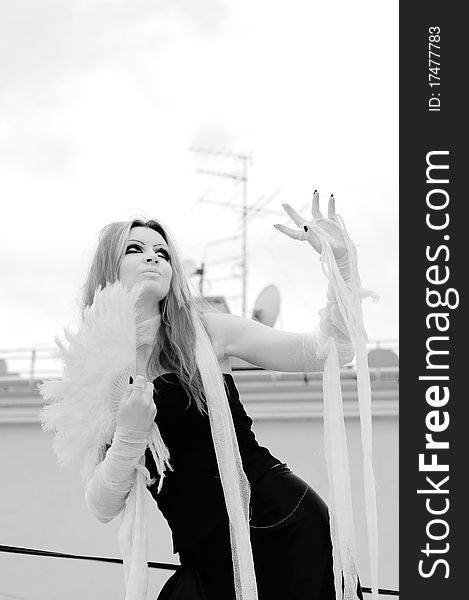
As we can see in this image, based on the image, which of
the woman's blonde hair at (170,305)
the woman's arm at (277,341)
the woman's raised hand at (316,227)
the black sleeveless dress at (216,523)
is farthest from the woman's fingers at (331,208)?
the black sleeveless dress at (216,523)

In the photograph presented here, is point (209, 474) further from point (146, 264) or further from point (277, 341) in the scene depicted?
point (146, 264)

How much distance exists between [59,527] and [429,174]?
345cm

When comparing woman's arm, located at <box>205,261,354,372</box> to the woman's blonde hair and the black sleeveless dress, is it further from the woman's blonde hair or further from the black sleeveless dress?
the black sleeveless dress

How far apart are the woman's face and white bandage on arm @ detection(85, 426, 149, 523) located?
15.0 inches

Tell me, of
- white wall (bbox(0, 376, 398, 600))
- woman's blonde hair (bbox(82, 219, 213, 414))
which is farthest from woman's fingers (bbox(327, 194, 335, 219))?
white wall (bbox(0, 376, 398, 600))

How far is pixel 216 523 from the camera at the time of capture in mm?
1645

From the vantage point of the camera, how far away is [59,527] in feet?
15.9

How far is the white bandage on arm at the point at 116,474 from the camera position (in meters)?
1.56

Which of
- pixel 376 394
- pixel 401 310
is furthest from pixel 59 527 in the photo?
pixel 401 310

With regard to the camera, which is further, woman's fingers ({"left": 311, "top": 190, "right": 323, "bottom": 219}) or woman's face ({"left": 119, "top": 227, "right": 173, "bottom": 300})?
woman's face ({"left": 119, "top": 227, "right": 173, "bottom": 300})

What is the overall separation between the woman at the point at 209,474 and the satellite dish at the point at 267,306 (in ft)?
12.3

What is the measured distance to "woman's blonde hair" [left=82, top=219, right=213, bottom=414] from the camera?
68.2 inches

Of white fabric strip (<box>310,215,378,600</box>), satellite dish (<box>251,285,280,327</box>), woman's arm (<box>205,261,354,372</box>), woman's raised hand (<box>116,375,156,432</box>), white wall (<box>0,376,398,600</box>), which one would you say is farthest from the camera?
satellite dish (<box>251,285,280,327</box>)

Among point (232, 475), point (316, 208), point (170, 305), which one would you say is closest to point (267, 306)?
point (170, 305)
